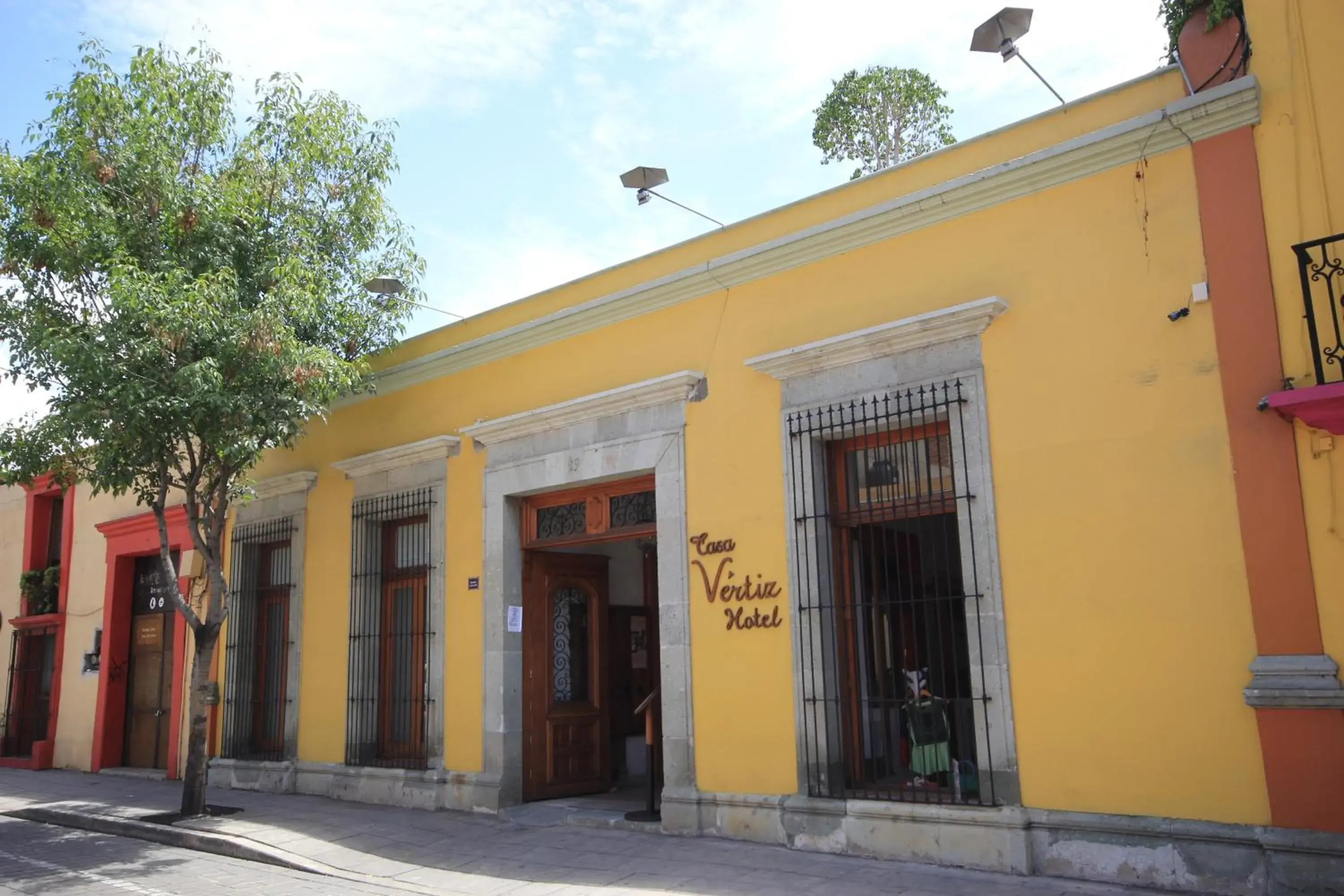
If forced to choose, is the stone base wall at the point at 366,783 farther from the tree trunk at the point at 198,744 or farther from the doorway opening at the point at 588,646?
the tree trunk at the point at 198,744

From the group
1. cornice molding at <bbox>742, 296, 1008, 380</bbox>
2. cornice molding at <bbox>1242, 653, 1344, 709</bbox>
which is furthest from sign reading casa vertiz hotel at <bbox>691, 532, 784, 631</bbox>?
cornice molding at <bbox>1242, 653, 1344, 709</bbox>

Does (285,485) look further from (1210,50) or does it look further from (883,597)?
(1210,50)

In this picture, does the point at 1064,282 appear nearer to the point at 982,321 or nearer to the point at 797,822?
the point at 982,321

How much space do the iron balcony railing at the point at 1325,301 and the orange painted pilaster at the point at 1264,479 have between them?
0.21m

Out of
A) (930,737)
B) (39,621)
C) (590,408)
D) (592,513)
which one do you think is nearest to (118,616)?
(39,621)

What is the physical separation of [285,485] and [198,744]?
325cm

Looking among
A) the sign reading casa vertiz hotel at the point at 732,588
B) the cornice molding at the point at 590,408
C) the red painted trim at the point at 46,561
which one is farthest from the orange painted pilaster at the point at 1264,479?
the red painted trim at the point at 46,561

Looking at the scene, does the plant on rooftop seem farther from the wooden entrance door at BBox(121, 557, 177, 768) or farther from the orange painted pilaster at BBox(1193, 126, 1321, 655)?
the wooden entrance door at BBox(121, 557, 177, 768)

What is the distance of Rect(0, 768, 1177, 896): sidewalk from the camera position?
20.1 feet

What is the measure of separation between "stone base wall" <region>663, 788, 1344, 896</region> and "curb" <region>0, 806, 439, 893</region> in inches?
91.1

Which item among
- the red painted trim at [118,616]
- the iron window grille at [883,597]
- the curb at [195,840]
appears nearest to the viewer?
the iron window grille at [883,597]

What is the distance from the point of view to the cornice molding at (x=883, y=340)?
6.83 m

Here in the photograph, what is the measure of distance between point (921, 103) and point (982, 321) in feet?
46.8

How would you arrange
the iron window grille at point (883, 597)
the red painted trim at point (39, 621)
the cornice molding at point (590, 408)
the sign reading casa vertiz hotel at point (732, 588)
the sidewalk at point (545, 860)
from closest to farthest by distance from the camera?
the sidewalk at point (545, 860) < the iron window grille at point (883, 597) < the sign reading casa vertiz hotel at point (732, 588) < the cornice molding at point (590, 408) < the red painted trim at point (39, 621)
